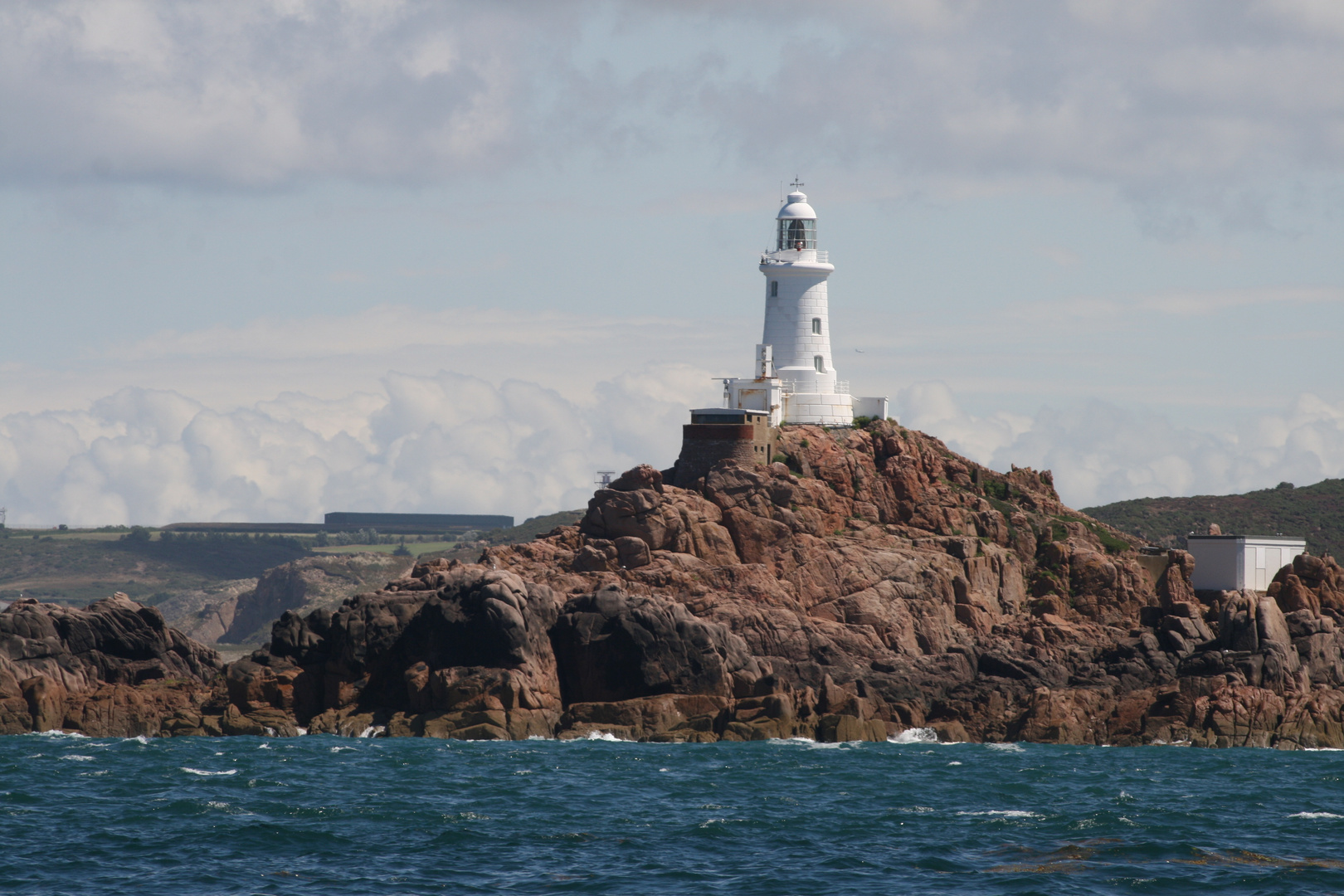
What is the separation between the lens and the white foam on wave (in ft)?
179

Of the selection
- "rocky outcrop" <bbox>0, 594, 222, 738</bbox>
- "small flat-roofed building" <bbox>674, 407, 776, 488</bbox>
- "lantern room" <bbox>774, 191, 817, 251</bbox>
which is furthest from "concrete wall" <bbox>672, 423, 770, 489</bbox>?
"rocky outcrop" <bbox>0, 594, 222, 738</bbox>

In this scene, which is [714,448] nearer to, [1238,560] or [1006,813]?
[1238,560]

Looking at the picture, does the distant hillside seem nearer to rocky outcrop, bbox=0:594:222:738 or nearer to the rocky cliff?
the rocky cliff

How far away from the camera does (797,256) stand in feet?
327

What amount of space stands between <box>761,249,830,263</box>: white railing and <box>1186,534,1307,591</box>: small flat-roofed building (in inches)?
1106

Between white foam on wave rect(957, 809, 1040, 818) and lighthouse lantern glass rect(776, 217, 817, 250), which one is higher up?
lighthouse lantern glass rect(776, 217, 817, 250)

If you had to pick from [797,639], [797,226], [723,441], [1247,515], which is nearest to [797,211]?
[797,226]

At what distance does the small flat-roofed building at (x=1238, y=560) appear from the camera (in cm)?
9294

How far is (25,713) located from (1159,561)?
63.3 meters

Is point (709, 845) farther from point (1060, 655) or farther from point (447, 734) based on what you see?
point (1060, 655)

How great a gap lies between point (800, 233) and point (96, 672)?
160ft

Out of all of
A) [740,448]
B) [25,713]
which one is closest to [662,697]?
[740,448]

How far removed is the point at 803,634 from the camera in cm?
8144

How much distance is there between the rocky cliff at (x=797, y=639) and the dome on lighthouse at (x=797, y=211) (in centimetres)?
1662
